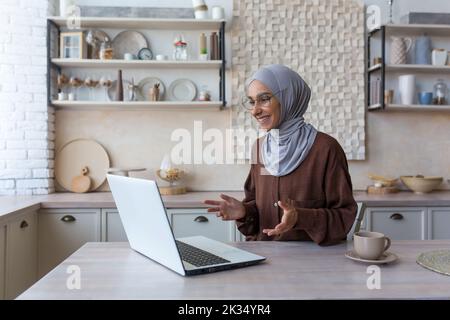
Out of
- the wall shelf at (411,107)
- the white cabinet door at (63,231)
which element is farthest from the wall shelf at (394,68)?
the white cabinet door at (63,231)

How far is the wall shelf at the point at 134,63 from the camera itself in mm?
2957

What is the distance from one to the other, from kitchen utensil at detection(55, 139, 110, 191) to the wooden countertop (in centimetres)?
200

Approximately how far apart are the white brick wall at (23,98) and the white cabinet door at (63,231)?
50cm

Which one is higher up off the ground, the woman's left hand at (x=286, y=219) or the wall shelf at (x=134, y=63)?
the wall shelf at (x=134, y=63)

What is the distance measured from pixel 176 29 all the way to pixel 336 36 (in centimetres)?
130

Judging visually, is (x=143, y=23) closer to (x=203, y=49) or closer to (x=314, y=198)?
(x=203, y=49)

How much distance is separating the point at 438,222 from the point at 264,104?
1.95m

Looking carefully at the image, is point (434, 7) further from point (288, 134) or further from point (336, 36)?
point (288, 134)

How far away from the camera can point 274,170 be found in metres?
1.51

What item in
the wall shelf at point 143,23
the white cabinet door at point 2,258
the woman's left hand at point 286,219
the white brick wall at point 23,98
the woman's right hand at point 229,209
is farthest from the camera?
the wall shelf at point 143,23

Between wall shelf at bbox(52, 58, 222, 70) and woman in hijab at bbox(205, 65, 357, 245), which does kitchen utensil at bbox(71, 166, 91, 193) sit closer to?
wall shelf at bbox(52, 58, 222, 70)

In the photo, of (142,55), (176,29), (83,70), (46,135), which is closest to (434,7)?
(176,29)

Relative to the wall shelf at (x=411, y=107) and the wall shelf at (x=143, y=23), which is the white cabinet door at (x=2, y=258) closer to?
the wall shelf at (x=143, y=23)

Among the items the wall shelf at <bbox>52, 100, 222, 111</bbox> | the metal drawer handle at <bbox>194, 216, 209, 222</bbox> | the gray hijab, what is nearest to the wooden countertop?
the gray hijab
